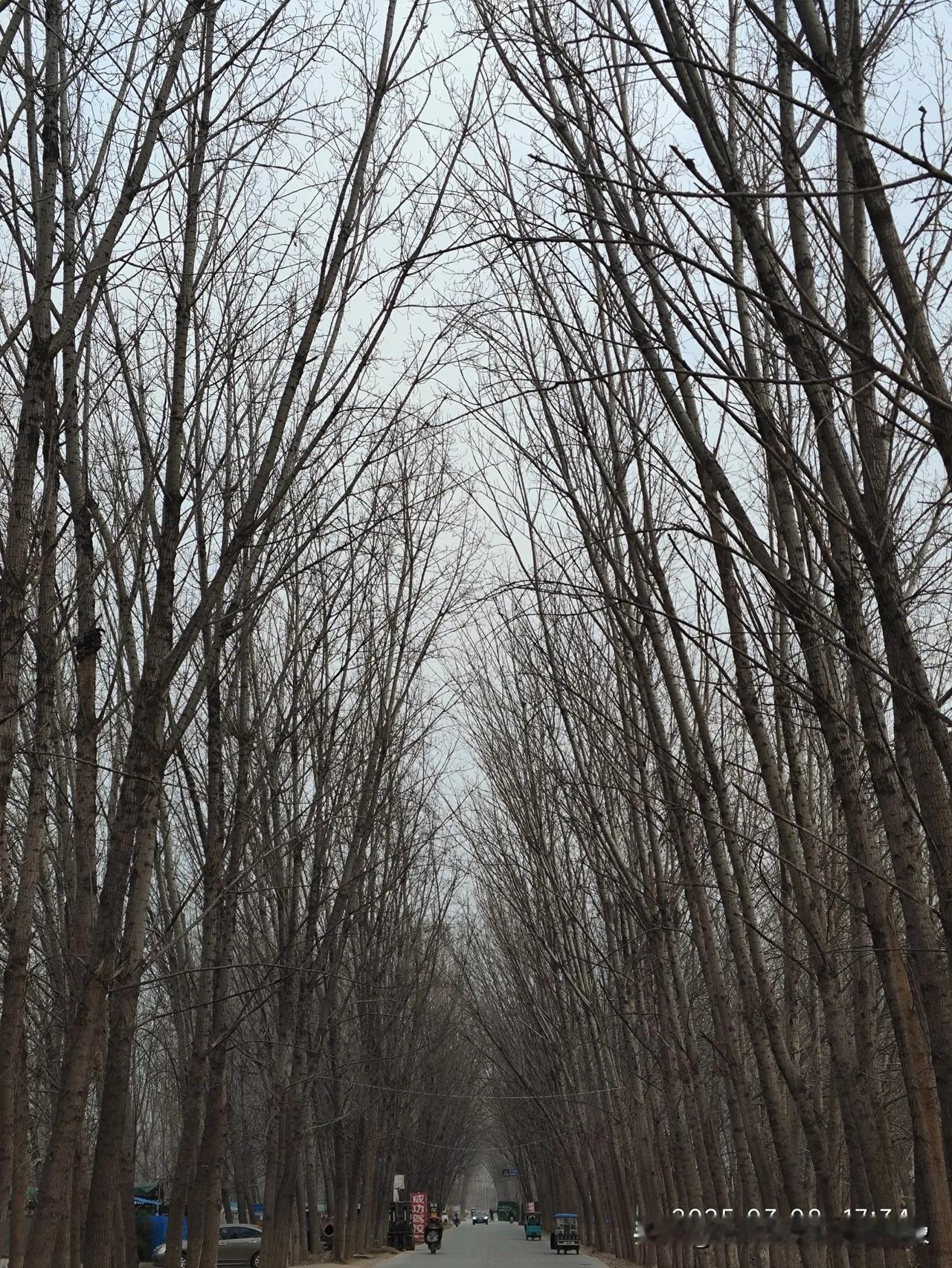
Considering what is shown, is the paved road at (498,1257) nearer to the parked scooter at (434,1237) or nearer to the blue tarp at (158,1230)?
the parked scooter at (434,1237)

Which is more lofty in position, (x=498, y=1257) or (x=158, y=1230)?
(x=158, y=1230)

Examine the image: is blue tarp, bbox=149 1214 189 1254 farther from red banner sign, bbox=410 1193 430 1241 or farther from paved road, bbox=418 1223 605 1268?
red banner sign, bbox=410 1193 430 1241

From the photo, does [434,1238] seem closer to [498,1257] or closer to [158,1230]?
[498,1257]

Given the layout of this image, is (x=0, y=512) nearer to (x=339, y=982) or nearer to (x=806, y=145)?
(x=806, y=145)

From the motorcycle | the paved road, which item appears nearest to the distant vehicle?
the paved road

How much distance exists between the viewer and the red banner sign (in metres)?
35.7

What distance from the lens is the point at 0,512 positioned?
8680mm

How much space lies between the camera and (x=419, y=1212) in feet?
119

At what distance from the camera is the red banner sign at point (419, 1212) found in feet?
117

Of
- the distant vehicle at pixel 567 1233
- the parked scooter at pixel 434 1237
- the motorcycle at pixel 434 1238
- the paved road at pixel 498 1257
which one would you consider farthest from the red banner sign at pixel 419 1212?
the distant vehicle at pixel 567 1233

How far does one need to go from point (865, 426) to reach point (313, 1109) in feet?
71.8

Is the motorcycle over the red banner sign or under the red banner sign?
under

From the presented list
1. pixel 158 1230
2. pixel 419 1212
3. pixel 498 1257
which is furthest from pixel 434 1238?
pixel 158 1230

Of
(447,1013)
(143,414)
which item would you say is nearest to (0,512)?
(143,414)
